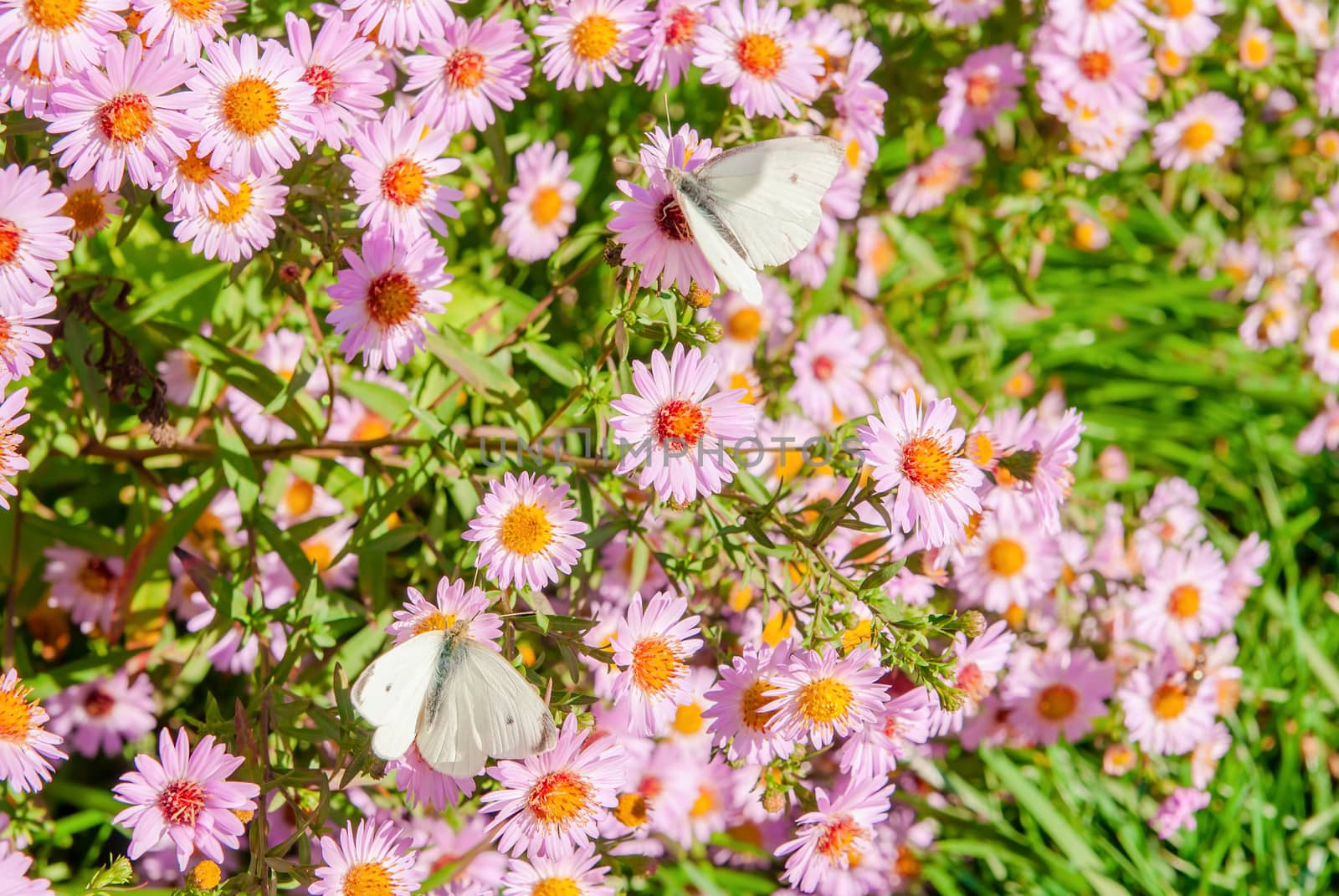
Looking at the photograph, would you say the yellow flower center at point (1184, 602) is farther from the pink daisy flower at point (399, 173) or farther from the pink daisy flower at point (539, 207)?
the pink daisy flower at point (399, 173)

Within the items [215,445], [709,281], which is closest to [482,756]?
[709,281]

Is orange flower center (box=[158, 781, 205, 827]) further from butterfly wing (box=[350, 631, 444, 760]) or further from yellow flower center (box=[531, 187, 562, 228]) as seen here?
yellow flower center (box=[531, 187, 562, 228])

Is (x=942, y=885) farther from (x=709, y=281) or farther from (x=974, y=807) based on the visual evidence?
(x=709, y=281)

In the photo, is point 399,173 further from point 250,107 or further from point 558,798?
point 558,798

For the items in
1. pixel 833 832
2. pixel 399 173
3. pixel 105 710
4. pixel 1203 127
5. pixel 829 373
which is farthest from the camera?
pixel 1203 127

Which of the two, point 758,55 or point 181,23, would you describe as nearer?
point 181,23

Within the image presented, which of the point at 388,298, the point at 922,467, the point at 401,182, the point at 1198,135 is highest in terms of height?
the point at 1198,135

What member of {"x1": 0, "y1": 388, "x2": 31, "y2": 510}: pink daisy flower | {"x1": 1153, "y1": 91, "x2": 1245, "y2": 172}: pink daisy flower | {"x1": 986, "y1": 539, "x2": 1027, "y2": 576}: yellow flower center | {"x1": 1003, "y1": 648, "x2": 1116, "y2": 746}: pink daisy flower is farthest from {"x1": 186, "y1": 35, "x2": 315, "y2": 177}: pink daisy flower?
{"x1": 1153, "y1": 91, "x2": 1245, "y2": 172}: pink daisy flower

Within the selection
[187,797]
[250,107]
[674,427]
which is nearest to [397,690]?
[187,797]

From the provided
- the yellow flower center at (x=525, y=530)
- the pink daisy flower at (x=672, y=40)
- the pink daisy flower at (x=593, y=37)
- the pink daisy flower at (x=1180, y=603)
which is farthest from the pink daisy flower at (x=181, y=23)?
the pink daisy flower at (x=1180, y=603)
